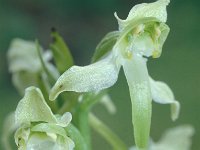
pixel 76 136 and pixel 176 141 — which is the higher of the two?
pixel 76 136

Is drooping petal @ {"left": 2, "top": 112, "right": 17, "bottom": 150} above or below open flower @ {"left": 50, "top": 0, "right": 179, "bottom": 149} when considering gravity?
below

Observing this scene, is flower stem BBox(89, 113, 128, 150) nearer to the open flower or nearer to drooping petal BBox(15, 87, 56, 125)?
the open flower

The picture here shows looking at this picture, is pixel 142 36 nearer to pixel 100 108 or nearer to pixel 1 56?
pixel 100 108

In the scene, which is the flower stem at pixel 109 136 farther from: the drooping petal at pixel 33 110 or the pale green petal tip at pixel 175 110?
the drooping petal at pixel 33 110

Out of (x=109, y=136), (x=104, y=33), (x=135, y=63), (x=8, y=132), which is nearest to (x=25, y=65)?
(x=8, y=132)

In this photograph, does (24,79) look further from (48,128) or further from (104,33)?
(104,33)

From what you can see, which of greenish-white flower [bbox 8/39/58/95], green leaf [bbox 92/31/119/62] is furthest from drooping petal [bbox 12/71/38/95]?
green leaf [bbox 92/31/119/62]

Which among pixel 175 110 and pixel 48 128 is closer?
pixel 48 128
